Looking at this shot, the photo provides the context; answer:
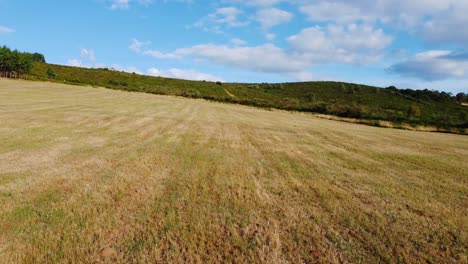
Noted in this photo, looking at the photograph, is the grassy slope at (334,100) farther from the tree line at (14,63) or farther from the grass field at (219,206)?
the grass field at (219,206)

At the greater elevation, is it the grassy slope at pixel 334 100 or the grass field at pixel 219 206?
the grassy slope at pixel 334 100

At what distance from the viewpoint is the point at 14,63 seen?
88.8m

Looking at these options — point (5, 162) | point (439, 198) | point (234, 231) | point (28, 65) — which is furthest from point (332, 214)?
point (28, 65)

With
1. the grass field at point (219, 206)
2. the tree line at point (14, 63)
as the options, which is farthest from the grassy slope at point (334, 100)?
the grass field at point (219, 206)

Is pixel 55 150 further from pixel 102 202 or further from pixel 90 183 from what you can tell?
pixel 102 202

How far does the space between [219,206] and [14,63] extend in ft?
379

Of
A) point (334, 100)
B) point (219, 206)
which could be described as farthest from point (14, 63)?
point (219, 206)

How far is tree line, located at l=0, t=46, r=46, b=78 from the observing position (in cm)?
8731

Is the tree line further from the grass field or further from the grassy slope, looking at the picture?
the grass field

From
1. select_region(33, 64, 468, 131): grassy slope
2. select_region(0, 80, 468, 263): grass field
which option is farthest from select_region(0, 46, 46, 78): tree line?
select_region(0, 80, 468, 263): grass field

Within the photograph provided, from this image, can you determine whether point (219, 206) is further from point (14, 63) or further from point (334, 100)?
point (14, 63)

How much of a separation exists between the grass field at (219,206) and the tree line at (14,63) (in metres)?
106

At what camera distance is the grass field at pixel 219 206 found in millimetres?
3885

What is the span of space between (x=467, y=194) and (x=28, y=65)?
121 metres
